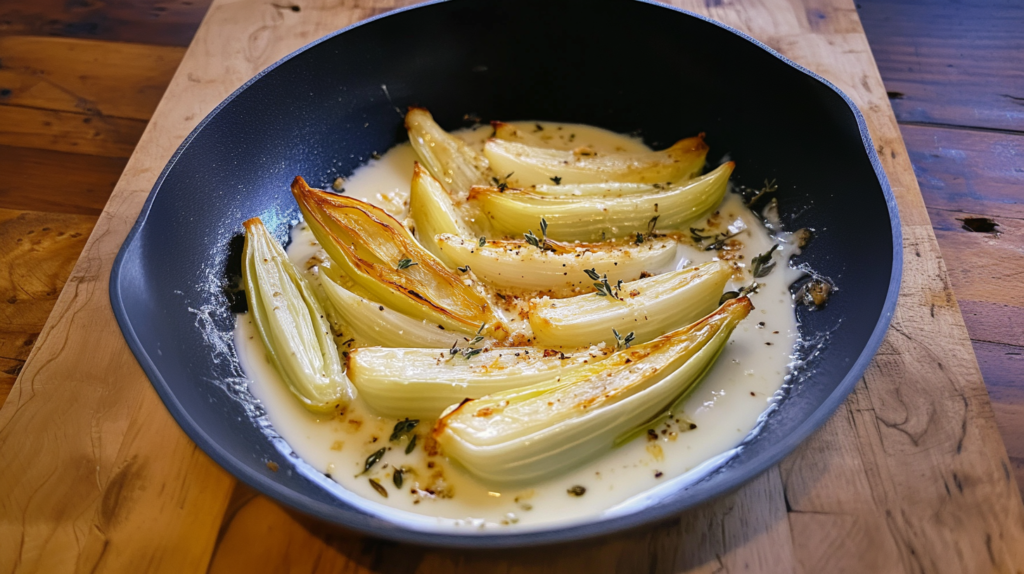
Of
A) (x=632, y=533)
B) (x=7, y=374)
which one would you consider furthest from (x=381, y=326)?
(x=7, y=374)

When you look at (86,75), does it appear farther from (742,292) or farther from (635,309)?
(742,292)

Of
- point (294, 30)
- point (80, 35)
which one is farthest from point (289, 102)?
point (80, 35)

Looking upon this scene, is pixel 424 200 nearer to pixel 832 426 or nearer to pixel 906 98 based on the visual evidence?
pixel 832 426

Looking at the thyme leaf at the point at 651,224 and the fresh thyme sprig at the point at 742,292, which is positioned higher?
the thyme leaf at the point at 651,224

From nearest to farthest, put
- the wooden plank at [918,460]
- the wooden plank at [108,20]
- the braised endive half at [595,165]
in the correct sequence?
the wooden plank at [918,460] < the braised endive half at [595,165] < the wooden plank at [108,20]

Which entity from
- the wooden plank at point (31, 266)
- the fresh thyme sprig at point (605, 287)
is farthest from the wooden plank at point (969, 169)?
the wooden plank at point (31, 266)

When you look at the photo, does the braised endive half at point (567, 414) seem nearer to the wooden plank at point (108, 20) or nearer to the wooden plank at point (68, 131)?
the wooden plank at point (68, 131)

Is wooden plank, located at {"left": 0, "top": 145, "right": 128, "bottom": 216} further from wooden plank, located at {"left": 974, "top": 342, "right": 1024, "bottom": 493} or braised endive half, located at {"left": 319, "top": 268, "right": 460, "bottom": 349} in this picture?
wooden plank, located at {"left": 974, "top": 342, "right": 1024, "bottom": 493}
